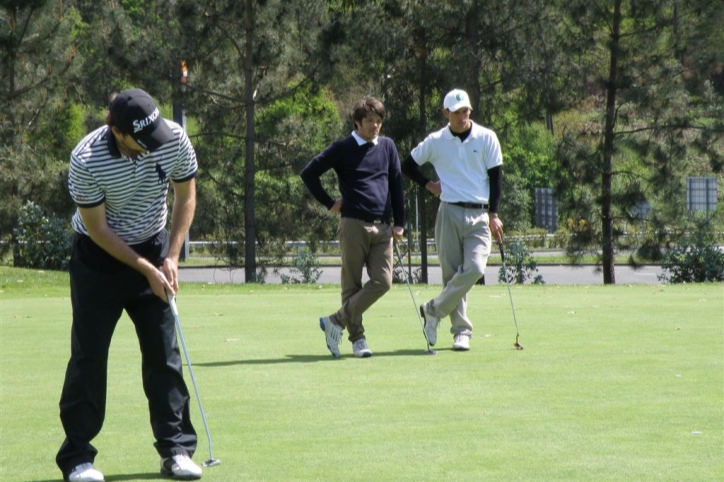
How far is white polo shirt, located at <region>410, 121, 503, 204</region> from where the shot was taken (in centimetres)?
1023

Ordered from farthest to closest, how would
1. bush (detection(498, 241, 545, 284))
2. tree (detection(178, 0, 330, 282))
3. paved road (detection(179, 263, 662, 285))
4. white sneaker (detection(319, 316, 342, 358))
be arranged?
paved road (detection(179, 263, 662, 285)), tree (detection(178, 0, 330, 282)), bush (detection(498, 241, 545, 284)), white sneaker (detection(319, 316, 342, 358))

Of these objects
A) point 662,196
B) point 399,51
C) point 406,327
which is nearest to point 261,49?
point 399,51

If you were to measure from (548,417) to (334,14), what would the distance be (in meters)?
23.3

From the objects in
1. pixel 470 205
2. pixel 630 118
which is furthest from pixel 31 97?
pixel 470 205

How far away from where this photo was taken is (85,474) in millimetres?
5469

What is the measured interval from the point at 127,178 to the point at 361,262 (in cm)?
476

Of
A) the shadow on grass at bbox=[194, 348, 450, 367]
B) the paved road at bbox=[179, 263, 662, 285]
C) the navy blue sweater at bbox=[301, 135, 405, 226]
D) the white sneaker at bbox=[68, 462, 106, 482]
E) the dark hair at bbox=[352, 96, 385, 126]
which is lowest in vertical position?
the paved road at bbox=[179, 263, 662, 285]

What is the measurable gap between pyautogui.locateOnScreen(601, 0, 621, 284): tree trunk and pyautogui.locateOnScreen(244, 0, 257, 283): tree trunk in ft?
28.2

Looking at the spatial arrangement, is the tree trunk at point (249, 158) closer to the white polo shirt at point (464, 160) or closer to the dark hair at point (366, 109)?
the white polo shirt at point (464, 160)

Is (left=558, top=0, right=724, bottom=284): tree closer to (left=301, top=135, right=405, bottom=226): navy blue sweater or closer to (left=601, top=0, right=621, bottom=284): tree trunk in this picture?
(left=601, top=0, right=621, bottom=284): tree trunk

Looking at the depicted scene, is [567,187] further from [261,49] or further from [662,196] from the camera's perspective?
[261,49]

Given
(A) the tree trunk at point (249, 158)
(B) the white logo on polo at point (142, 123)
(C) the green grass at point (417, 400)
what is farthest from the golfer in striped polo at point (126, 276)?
(A) the tree trunk at point (249, 158)

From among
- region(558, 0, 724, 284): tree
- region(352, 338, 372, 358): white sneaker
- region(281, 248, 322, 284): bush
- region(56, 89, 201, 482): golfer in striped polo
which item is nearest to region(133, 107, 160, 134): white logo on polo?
region(56, 89, 201, 482): golfer in striped polo

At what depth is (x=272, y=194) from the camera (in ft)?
104
